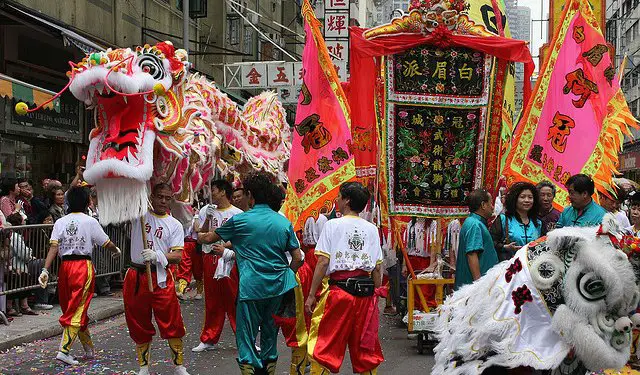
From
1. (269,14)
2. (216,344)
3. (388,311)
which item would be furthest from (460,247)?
(269,14)

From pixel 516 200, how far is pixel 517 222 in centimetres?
19

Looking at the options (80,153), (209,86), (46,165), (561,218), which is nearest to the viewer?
(561,218)

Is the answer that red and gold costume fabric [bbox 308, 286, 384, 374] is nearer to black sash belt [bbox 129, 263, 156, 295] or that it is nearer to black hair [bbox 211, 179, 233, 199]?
black sash belt [bbox 129, 263, 156, 295]

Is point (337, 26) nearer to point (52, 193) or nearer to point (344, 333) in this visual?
point (52, 193)

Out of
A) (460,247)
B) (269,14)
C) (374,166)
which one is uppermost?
(269,14)

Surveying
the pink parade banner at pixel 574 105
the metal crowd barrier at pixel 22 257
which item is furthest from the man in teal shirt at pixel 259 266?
the metal crowd barrier at pixel 22 257

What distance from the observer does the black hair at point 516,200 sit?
23.8ft

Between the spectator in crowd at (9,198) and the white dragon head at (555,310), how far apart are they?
8.73 meters

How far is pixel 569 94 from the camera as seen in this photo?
8.62 metres

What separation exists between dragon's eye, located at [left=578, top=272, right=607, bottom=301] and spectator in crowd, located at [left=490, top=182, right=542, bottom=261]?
11.3 feet

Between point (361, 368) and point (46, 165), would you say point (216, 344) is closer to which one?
point (361, 368)

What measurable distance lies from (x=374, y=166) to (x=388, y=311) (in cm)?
301

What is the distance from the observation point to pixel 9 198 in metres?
11.8

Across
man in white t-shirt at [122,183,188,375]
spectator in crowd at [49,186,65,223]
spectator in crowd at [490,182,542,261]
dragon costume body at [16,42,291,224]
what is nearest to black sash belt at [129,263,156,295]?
man in white t-shirt at [122,183,188,375]
